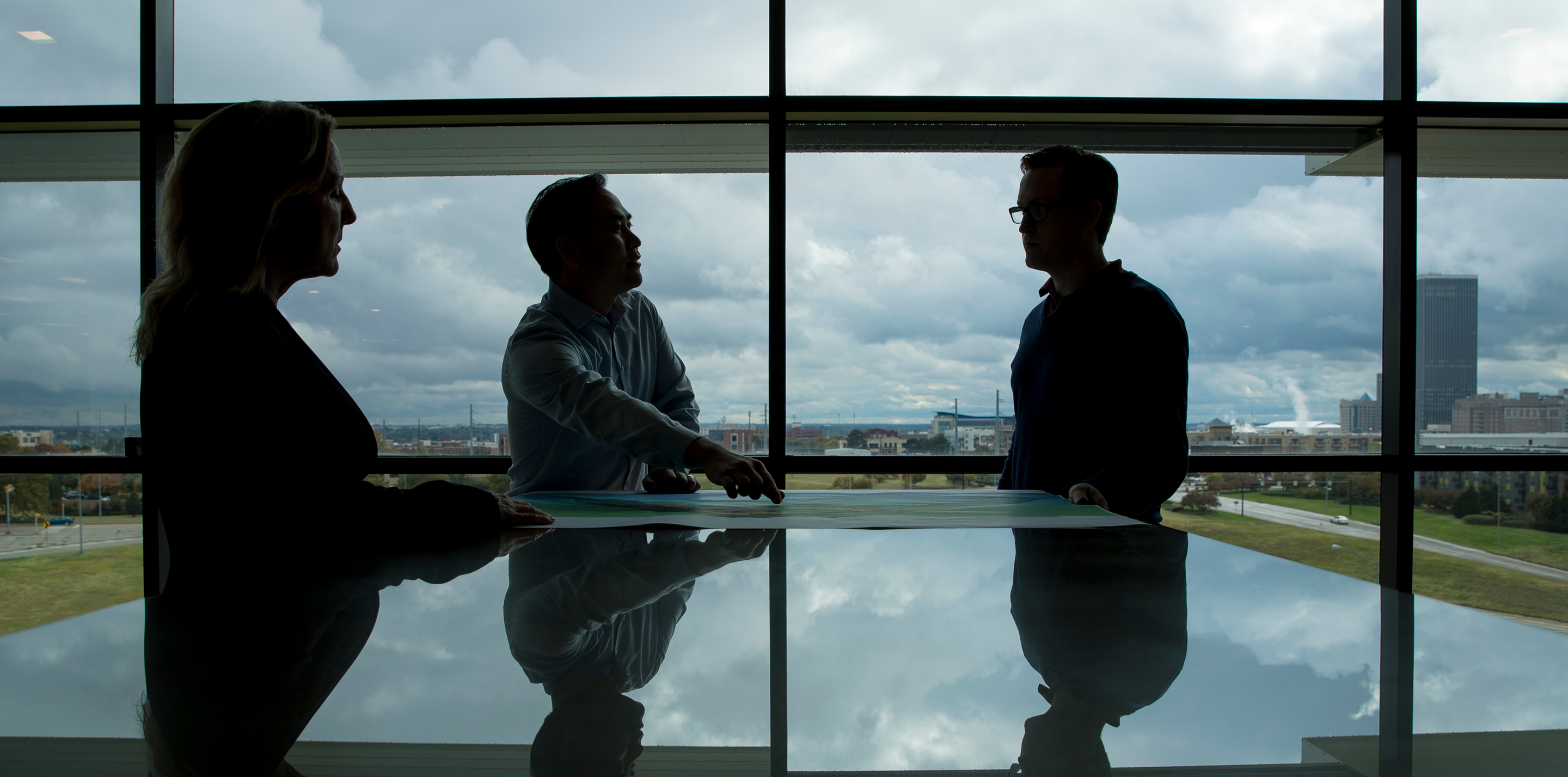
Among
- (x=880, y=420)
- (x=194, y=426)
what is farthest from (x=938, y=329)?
(x=194, y=426)

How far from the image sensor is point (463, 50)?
9.77 ft

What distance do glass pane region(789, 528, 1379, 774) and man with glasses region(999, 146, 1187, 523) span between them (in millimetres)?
783

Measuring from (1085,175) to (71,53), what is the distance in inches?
165

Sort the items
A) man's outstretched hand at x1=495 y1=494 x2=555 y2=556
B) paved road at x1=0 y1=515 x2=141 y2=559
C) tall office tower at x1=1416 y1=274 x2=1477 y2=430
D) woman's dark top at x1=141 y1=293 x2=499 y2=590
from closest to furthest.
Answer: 1. woman's dark top at x1=141 y1=293 x2=499 y2=590
2. man's outstretched hand at x1=495 y1=494 x2=555 y2=556
3. tall office tower at x1=1416 y1=274 x2=1477 y2=430
4. paved road at x1=0 y1=515 x2=141 y2=559

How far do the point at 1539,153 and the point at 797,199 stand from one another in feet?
10.9

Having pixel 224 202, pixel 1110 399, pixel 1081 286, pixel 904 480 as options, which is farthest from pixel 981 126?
pixel 224 202

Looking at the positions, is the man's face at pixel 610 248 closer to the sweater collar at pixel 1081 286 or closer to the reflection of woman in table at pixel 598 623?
the reflection of woman in table at pixel 598 623

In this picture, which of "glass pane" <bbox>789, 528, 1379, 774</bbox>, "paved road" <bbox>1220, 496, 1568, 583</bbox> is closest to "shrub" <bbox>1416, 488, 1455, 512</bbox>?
"paved road" <bbox>1220, 496, 1568, 583</bbox>

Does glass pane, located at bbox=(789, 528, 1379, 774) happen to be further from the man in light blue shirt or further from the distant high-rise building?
the distant high-rise building

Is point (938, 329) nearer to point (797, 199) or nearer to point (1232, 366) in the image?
point (797, 199)

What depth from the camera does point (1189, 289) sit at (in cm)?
301

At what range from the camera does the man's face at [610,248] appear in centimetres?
187

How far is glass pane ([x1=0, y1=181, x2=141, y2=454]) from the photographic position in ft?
9.95

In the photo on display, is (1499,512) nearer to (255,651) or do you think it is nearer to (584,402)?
(584,402)
